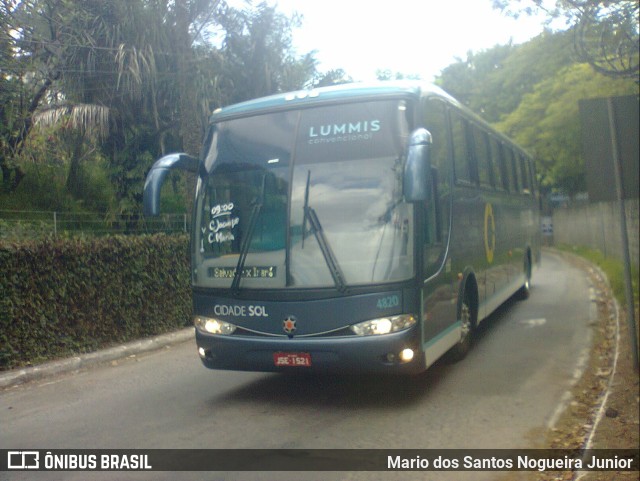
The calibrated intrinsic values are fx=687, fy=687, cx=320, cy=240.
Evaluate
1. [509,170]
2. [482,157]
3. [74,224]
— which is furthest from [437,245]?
[74,224]

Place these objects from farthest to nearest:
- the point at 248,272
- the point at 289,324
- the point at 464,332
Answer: the point at 464,332
the point at 248,272
the point at 289,324

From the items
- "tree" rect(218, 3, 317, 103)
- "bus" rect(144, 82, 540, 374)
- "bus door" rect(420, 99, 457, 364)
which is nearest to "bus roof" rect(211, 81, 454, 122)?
"bus" rect(144, 82, 540, 374)

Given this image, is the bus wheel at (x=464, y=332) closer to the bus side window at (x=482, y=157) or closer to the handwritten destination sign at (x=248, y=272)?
the bus side window at (x=482, y=157)

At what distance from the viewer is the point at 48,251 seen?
969cm

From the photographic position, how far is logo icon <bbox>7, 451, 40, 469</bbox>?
5.75 meters

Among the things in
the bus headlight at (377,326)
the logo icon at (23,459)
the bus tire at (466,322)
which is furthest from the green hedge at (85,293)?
the bus tire at (466,322)

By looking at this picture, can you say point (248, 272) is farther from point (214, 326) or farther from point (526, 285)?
point (526, 285)

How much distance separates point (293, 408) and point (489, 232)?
16.3 ft

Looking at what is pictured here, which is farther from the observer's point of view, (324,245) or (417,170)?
(324,245)

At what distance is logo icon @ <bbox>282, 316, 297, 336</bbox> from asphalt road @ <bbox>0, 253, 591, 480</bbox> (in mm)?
872

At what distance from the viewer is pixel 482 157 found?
10.7 metres

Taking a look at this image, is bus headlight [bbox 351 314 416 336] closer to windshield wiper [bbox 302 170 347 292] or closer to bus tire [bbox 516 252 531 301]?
windshield wiper [bbox 302 170 347 292]

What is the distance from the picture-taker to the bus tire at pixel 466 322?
9.02 metres

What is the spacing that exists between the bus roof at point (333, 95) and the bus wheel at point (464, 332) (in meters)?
2.96
